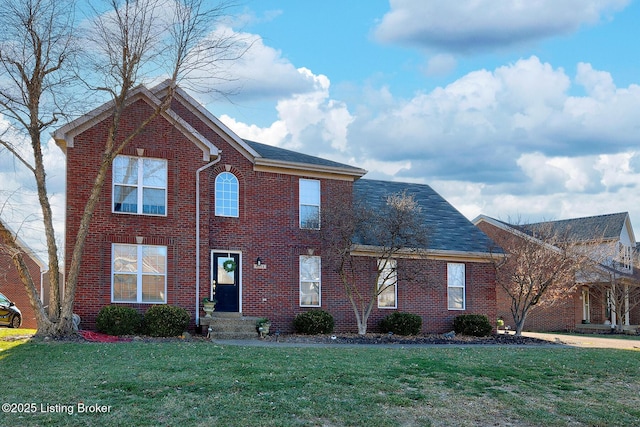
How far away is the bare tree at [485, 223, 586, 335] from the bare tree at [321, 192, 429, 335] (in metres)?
4.16

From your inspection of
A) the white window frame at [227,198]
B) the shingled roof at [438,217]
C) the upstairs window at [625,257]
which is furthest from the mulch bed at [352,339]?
the upstairs window at [625,257]

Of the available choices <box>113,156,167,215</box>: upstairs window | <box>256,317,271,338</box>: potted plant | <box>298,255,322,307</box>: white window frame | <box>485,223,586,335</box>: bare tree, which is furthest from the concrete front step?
<box>485,223,586,335</box>: bare tree

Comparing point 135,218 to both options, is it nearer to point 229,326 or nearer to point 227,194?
point 227,194

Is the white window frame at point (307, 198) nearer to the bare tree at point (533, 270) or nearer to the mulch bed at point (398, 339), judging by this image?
the mulch bed at point (398, 339)

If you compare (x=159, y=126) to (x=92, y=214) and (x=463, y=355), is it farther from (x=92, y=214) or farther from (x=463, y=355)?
(x=463, y=355)

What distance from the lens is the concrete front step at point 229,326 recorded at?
20372 mm

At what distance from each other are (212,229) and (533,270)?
11.5 m

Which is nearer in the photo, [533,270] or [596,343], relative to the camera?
[596,343]

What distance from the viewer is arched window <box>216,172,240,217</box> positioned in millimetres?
22312

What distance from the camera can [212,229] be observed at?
2202 cm

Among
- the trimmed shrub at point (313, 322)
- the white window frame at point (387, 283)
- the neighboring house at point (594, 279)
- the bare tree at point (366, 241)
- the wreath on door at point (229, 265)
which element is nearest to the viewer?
the bare tree at point (366, 241)

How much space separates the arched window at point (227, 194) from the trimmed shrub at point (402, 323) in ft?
20.7

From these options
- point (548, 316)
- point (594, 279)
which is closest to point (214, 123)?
point (548, 316)

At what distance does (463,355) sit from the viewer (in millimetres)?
16359
